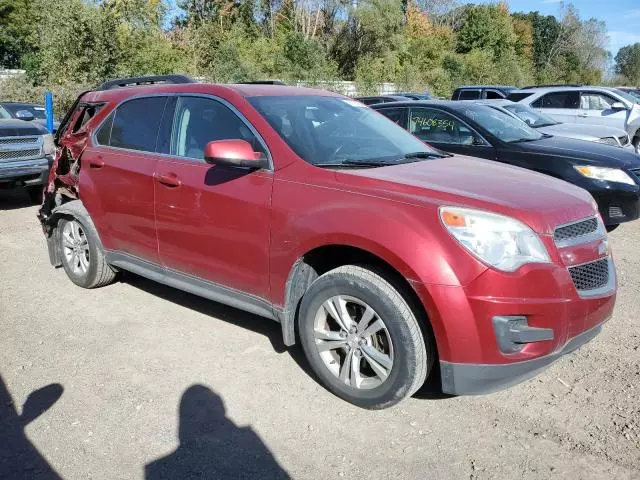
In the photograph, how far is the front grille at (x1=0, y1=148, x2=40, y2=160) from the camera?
931 cm

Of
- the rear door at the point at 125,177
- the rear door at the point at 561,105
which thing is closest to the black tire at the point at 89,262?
the rear door at the point at 125,177

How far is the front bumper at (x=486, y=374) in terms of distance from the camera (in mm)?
2996

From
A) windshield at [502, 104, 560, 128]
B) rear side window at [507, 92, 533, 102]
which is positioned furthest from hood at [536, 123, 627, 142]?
rear side window at [507, 92, 533, 102]

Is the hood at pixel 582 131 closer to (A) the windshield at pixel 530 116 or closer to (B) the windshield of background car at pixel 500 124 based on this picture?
(A) the windshield at pixel 530 116

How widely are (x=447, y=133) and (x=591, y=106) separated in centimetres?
825

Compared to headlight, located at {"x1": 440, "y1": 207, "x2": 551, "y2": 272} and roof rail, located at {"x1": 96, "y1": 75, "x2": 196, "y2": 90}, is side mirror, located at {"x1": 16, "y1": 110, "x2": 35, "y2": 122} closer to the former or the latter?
roof rail, located at {"x1": 96, "y1": 75, "x2": 196, "y2": 90}

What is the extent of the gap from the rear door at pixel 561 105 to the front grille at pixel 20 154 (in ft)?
35.3

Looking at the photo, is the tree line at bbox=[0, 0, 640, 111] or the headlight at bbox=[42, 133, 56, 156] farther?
the tree line at bbox=[0, 0, 640, 111]

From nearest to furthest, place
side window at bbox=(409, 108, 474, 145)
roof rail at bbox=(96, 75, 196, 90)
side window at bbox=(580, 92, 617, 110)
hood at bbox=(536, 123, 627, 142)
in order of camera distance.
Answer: roof rail at bbox=(96, 75, 196, 90) < side window at bbox=(409, 108, 474, 145) < hood at bbox=(536, 123, 627, 142) < side window at bbox=(580, 92, 617, 110)

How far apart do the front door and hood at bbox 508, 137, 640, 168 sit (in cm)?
419

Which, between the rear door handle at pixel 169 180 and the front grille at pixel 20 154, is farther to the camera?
the front grille at pixel 20 154

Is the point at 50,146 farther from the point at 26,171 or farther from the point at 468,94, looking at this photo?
the point at 468,94

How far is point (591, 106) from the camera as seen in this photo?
14.1 meters

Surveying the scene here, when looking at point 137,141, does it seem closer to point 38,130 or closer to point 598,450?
point 598,450
